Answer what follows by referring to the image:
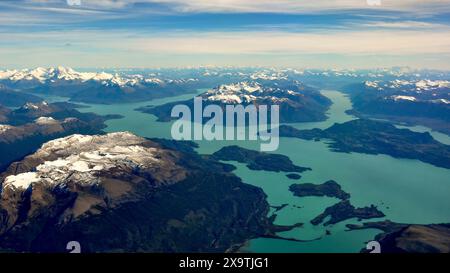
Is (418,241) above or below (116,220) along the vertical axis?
above

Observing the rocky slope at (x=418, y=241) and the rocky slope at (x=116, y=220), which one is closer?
the rocky slope at (x=418, y=241)

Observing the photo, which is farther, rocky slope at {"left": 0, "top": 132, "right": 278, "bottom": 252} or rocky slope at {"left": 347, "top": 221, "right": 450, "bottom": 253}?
rocky slope at {"left": 0, "top": 132, "right": 278, "bottom": 252}

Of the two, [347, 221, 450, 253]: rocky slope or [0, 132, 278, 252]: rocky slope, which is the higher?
[347, 221, 450, 253]: rocky slope

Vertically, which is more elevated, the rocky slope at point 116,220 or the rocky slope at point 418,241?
the rocky slope at point 418,241

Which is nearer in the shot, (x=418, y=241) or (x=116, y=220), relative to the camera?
(x=418, y=241)

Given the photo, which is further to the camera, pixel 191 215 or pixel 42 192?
pixel 42 192
